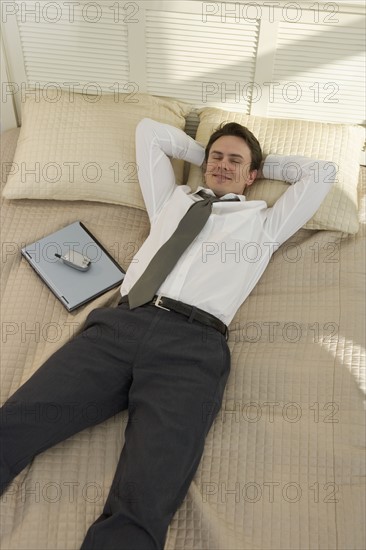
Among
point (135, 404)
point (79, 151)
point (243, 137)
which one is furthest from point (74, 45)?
point (135, 404)

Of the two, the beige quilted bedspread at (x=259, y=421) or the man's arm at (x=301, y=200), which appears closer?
the beige quilted bedspread at (x=259, y=421)

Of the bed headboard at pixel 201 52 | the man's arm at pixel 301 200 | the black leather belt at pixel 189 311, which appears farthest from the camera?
the bed headboard at pixel 201 52

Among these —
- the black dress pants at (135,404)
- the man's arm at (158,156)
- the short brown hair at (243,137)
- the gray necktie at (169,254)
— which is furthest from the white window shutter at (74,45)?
the black dress pants at (135,404)

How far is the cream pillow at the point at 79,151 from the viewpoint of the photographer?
2.17 metres

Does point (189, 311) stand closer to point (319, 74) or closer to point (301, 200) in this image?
point (301, 200)

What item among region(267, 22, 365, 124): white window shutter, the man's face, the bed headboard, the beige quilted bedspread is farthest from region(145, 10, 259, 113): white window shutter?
the beige quilted bedspread

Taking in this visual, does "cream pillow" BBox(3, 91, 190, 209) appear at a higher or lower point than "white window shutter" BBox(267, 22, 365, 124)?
lower

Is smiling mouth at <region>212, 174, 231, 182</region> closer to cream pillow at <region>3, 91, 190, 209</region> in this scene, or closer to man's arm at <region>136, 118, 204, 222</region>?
man's arm at <region>136, 118, 204, 222</region>

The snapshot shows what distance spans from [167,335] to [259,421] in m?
0.34

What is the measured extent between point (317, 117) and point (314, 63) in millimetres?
213

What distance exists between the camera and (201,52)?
2264 mm

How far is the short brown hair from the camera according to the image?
206cm

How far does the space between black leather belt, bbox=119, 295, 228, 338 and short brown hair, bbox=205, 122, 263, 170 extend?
1.91 feet

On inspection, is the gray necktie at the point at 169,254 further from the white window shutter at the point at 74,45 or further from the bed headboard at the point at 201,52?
the white window shutter at the point at 74,45
